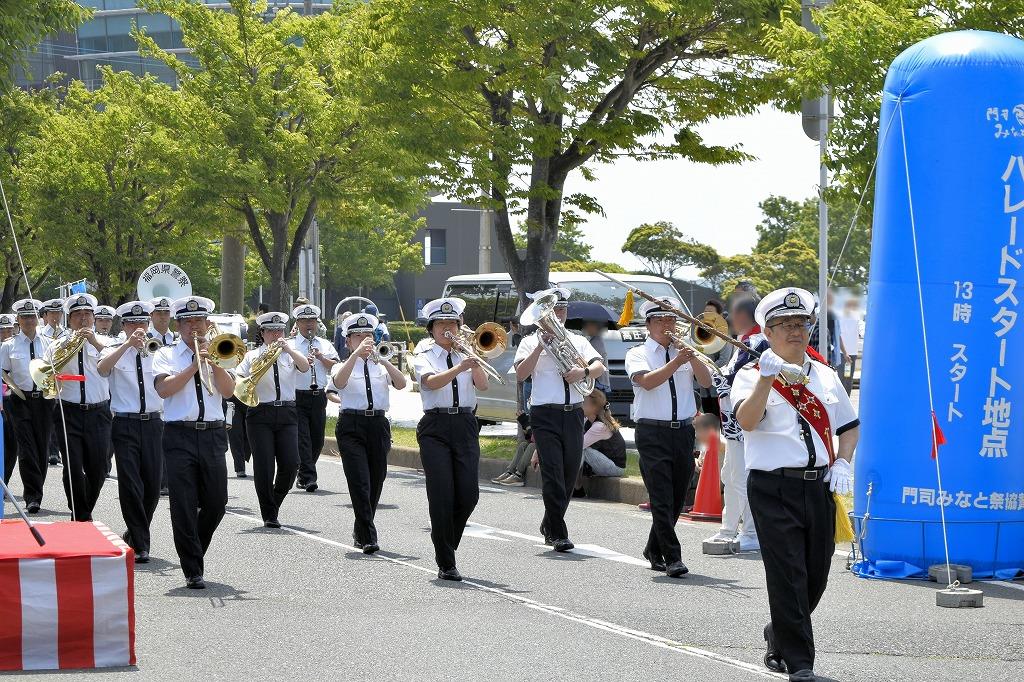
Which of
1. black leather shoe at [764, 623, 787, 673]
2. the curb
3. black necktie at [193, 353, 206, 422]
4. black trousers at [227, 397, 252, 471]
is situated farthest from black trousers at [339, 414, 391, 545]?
black trousers at [227, 397, 252, 471]

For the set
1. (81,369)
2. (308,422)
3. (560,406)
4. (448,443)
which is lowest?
(308,422)

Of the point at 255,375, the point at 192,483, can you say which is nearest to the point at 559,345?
the point at 255,375

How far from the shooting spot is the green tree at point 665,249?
202 feet

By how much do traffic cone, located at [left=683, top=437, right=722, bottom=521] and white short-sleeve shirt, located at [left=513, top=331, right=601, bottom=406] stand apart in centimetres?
242

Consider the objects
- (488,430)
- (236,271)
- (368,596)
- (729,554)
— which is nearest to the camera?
(368,596)

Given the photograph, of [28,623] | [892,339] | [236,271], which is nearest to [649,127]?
[892,339]

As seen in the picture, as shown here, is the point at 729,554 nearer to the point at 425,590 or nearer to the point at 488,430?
the point at 425,590

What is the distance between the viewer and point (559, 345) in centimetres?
1159

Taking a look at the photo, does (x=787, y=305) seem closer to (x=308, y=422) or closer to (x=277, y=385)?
(x=277, y=385)

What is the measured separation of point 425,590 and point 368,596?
43 centimetres

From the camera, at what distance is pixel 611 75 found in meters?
17.8

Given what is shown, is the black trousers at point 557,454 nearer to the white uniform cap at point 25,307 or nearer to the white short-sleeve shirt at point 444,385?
the white short-sleeve shirt at point 444,385

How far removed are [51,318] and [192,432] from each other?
6.49m

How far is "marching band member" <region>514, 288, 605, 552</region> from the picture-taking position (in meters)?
11.6
